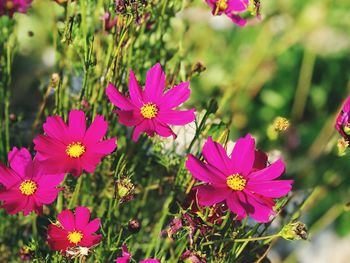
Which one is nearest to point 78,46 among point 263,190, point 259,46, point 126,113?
point 126,113

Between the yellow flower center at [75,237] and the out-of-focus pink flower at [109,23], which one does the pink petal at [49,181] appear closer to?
→ the yellow flower center at [75,237]

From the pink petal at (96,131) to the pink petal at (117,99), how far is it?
3cm

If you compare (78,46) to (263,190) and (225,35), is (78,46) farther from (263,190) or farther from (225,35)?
(225,35)

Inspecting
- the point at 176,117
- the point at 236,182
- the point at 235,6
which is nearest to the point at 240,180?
the point at 236,182

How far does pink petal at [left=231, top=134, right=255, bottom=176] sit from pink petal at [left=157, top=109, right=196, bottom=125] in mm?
65

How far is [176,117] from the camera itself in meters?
0.74

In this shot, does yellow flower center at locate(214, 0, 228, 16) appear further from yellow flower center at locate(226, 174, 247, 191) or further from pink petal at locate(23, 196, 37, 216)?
pink petal at locate(23, 196, 37, 216)

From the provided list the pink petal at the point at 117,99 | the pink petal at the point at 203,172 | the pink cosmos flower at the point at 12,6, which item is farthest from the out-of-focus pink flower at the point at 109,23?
the pink petal at the point at 203,172

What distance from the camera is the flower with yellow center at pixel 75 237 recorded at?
694mm

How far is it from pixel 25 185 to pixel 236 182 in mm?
260

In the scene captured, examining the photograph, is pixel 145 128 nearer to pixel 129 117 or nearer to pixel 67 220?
pixel 129 117

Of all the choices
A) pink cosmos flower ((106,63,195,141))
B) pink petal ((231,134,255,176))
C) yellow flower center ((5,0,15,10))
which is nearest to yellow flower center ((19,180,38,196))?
pink cosmos flower ((106,63,195,141))

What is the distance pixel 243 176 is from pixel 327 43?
1.51 metres

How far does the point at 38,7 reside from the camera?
6.05 ft
